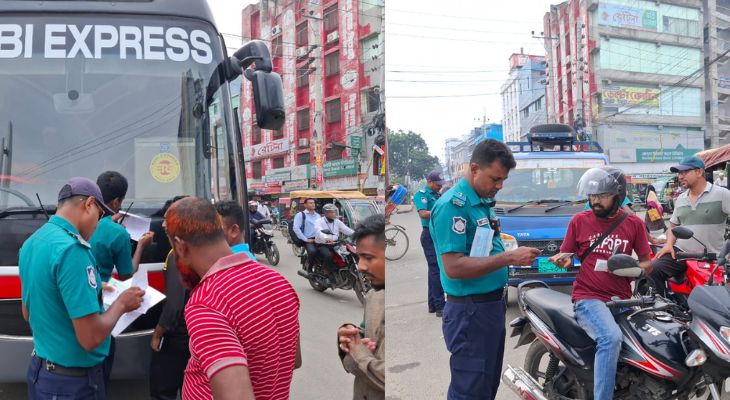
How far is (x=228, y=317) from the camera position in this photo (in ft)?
4.40

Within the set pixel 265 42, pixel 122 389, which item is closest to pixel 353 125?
pixel 265 42

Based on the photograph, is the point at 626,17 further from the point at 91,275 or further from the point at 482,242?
the point at 91,275

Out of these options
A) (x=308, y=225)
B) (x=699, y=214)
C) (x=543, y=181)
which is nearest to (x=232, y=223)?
(x=308, y=225)

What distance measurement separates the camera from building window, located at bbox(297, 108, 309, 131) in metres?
2.44

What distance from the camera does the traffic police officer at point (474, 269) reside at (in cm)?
219

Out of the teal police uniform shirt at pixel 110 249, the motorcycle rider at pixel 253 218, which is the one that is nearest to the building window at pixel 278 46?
the motorcycle rider at pixel 253 218

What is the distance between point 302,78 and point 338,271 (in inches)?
34.0

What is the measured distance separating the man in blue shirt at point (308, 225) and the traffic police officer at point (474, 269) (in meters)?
0.48

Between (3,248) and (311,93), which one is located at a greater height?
(311,93)

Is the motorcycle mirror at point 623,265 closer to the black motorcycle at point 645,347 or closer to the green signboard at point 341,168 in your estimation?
the black motorcycle at point 645,347

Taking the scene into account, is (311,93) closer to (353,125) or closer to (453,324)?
(353,125)

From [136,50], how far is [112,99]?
0.96 feet

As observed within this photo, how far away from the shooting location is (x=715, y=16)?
837 cm

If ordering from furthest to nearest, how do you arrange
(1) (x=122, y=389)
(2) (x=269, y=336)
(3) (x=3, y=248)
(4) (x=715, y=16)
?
(4) (x=715, y=16), (1) (x=122, y=389), (3) (x=3, y=248), (2) (x=269, y=336)
